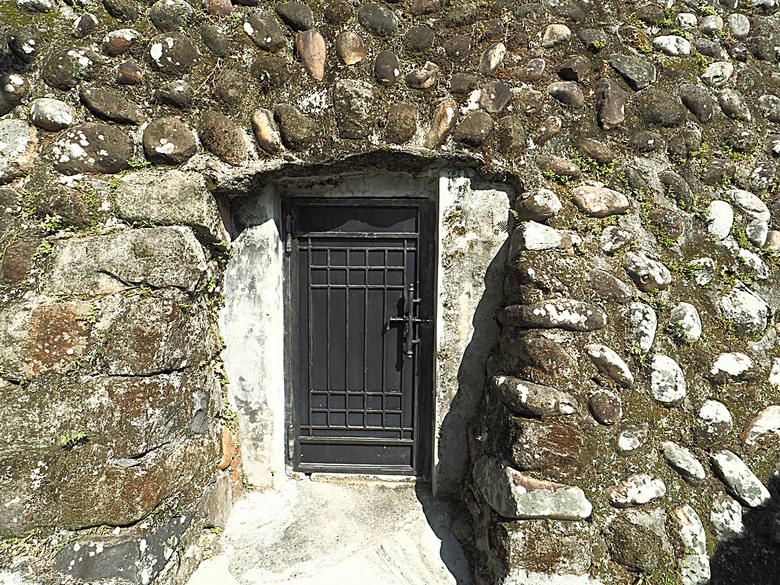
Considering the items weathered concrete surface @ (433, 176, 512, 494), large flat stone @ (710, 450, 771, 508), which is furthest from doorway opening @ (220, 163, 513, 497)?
large flat stone @ (710, 450, 771, 508)

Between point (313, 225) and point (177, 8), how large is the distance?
1.24 metres

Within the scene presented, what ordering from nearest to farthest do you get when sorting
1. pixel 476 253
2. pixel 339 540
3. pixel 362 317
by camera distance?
pixel 339 540 < pixel 476 253 < pixel 362 317

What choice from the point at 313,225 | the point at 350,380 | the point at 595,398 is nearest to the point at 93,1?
the point at 313,225

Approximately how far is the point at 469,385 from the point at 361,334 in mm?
697

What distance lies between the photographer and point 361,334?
2.79 m

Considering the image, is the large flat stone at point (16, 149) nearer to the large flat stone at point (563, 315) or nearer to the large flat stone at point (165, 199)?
the large flat stone at point (165, 199)

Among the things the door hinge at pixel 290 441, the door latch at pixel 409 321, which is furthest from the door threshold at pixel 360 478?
the door latch at pixel 409 321

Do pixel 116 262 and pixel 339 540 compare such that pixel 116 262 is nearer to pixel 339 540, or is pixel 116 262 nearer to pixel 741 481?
pixel 339 540

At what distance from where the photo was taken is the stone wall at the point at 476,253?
197 centimetres

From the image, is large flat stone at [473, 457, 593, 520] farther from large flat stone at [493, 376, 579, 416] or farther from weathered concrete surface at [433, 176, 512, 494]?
weathered concrete surface at [433, 176, 512, 494]

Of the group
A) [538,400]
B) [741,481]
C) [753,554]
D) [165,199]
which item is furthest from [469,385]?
[165,199]

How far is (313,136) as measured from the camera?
232 cm

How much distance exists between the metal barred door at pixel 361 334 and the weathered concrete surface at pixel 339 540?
0.22m

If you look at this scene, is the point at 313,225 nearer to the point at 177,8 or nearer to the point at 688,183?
the point at 177,8
